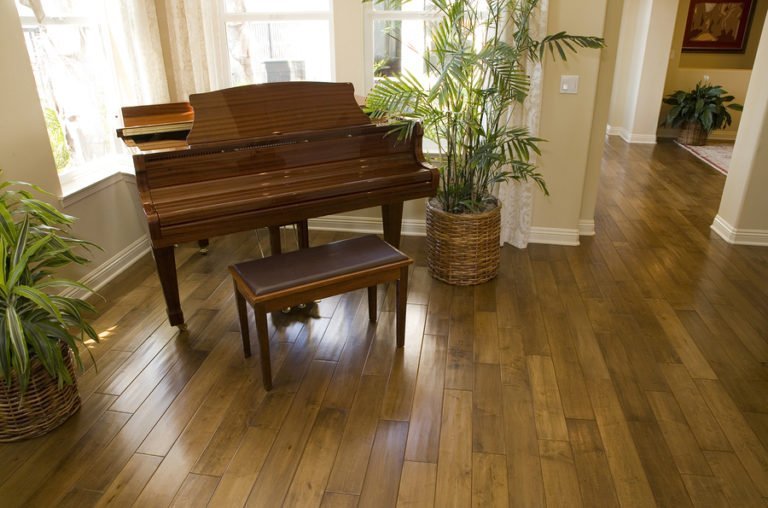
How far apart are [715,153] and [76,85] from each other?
20.9 feet

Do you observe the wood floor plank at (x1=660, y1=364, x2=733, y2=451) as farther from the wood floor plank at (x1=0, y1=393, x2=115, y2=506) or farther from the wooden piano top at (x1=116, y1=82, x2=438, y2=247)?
the wood floor plank at (x1=0, y1=393, x2=115, y2=506)

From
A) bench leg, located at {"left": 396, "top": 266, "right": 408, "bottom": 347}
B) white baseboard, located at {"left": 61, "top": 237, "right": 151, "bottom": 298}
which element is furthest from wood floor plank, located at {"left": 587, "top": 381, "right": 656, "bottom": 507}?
white baseboard, located at {"left": 61, "top": 237, "right": 151, "bottom": 298}

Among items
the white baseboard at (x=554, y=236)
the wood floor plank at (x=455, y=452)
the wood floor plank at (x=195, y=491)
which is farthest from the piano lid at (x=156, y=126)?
the white baseboard at (x=554, y=236)

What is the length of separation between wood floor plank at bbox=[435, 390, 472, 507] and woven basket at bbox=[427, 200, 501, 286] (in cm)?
107

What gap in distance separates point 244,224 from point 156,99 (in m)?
1.71

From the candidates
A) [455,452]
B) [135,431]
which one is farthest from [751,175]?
[135,431]

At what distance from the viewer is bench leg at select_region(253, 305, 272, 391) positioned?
8.05 feet

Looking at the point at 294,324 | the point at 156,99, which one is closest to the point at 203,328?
the point at 294,324

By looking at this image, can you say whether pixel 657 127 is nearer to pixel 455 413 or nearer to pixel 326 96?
pixel 326 96

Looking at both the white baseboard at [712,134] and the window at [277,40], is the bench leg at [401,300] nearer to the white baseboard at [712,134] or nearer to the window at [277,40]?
the window at [277,40]

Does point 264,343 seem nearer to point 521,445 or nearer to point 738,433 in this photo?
point 521,445

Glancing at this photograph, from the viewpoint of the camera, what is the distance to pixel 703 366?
277cm

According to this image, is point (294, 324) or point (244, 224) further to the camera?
point (294, 324)

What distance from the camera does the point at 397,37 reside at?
401 cm
